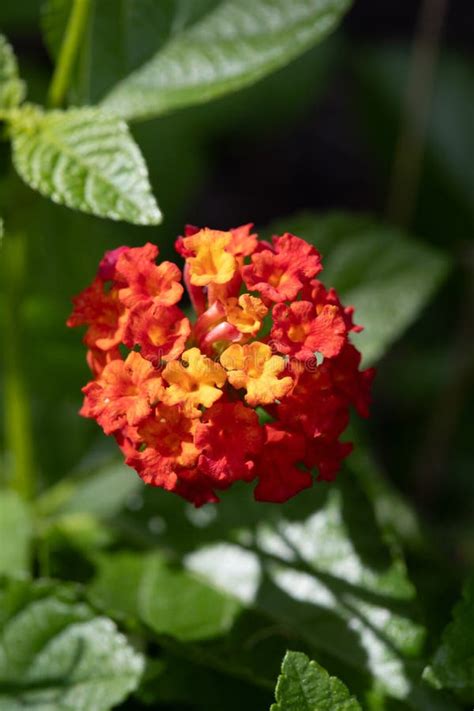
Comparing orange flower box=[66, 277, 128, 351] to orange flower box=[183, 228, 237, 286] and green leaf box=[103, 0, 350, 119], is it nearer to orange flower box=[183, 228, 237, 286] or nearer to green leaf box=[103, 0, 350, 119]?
orange flower box=[183, 228, 237, 286]

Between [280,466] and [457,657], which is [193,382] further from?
[457,657]

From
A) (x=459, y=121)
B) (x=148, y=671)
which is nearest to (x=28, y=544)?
(x=148, y=671)

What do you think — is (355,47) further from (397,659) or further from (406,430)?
(397,659)

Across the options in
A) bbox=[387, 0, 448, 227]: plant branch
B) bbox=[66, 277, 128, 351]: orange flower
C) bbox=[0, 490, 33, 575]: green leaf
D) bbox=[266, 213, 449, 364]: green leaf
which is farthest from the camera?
bbox=[387, 0, 448, 227]: plant branch

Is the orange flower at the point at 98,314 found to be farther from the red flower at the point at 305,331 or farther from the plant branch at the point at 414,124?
the plant branch at the point at 414,124

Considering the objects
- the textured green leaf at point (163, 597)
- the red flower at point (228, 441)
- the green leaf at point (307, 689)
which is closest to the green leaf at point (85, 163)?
the red flower at point (228, 441)

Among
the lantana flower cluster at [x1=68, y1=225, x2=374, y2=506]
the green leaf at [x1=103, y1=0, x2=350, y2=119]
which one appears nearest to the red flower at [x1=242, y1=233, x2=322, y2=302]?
the lantana flower cluster at [x1=68, y1=225, x2=374, y2=506]
